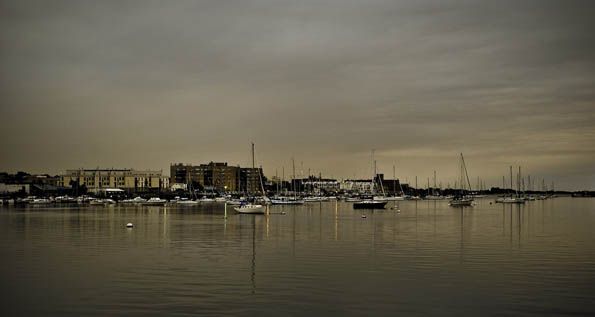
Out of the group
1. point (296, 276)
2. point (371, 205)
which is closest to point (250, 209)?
point (371, 205)

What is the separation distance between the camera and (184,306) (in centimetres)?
2180

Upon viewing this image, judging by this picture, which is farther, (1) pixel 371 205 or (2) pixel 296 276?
(1) pixel 371 205

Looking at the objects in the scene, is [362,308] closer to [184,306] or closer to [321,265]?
[184,306]

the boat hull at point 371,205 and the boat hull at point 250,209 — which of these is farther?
the boat hull at point 371,205

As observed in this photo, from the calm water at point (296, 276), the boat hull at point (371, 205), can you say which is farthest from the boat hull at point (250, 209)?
the calm water at point (296, 276)

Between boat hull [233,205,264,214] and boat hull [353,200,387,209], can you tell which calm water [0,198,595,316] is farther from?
boat hull [353,200,387,209]

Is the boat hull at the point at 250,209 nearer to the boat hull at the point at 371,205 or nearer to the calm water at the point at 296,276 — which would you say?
the boat hull at the point at 371,205

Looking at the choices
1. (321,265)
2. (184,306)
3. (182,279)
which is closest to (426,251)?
(321,265)

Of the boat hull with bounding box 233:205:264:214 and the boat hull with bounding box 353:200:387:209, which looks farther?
the boat hull with bounding box 353:200:387:209

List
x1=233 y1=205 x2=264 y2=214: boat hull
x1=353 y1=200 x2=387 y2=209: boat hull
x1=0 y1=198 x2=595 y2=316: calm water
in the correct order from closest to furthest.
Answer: x1=0 y1=198 x2=595 y2=316: calm water
x1=233 y1=205 x2=264 y2=214: boat hull
x1=353 y1=200 x2=387 y2=209: boat hull

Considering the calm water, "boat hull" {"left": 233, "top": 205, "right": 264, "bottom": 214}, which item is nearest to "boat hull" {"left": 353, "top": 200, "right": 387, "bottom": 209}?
"boat hull" {"left": 233, "top": 205, "right": 264, "bottom": 214}

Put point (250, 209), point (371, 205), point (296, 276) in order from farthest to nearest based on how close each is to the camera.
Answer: point (371, 205) < point (250, 209) < point (296, 276)

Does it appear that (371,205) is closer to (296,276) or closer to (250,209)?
(250,209)

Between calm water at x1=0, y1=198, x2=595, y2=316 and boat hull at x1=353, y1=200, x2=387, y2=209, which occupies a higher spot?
calm water at x1=0, y1=198, x2=595, y2=316
